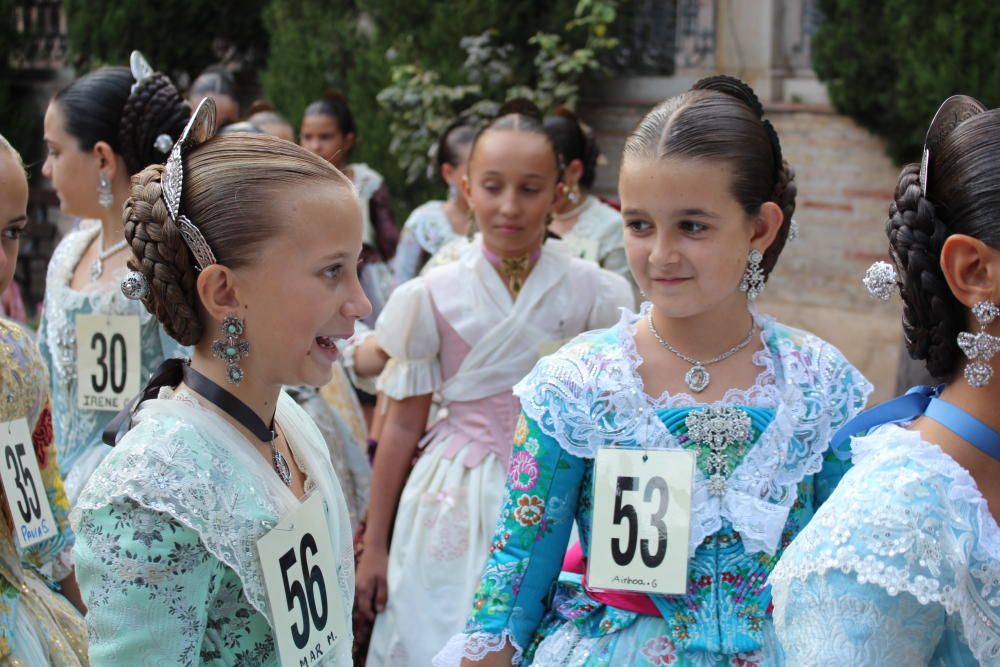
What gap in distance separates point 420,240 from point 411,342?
299cm

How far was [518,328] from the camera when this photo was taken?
12.7 feet

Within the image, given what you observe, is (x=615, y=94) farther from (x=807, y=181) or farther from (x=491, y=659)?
(x=491, y=659)

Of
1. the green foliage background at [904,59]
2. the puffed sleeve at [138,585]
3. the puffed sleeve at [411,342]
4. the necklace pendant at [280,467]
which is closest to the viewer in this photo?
the puffed sleeve at [138,585]

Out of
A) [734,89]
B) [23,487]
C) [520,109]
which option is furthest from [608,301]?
[23,487]

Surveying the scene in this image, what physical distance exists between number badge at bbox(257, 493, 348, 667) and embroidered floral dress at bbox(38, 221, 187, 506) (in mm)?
1786

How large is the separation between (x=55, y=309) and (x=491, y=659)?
7.27ft

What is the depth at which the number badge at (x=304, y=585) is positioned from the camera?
2.04m

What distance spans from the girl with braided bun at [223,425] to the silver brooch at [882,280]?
2.68 feet

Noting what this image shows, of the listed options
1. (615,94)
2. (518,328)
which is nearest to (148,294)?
(518,328)

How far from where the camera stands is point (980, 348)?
67.5 inches

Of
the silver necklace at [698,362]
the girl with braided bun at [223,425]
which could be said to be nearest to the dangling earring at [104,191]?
the girl with braided bun at [223,425]

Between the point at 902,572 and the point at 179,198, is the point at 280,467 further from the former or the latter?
the point at 902,572

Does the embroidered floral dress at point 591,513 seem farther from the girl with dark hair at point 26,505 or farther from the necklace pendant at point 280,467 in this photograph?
the girl with dark hair at point 26,505

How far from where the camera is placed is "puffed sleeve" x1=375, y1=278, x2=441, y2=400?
3824 mm
